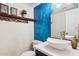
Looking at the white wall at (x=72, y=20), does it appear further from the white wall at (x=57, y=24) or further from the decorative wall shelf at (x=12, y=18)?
Answer: the decorative wall shelf at (x=12, y=18)

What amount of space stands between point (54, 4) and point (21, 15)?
617 mm

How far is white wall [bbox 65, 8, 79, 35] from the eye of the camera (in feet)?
5.21

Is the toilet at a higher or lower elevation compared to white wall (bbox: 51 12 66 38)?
lower

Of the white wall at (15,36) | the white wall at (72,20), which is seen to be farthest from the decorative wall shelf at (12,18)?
the white wall at (72,20)

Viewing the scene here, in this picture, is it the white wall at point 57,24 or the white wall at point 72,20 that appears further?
the white wall at point 57,24

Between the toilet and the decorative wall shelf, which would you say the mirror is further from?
the decorative wall shelf

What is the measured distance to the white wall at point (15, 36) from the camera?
65.7 inches

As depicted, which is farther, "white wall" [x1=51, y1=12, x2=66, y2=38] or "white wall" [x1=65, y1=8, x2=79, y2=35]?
"white wall" [x1=51, y1=12, x2=66, y2=38]

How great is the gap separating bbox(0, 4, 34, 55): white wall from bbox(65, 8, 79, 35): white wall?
63 cm

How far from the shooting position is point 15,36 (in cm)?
173

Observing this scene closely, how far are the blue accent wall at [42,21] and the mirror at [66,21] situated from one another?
8 cm

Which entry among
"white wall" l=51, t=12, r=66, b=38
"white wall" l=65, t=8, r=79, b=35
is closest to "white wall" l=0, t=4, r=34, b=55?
"white wall" l=51, t=12, r=66, b=38

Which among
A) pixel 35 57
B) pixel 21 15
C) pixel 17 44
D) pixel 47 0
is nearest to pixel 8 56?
pixel 17 44

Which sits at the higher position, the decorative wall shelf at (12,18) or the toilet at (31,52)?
the decorative wall shelf at (12,18)
